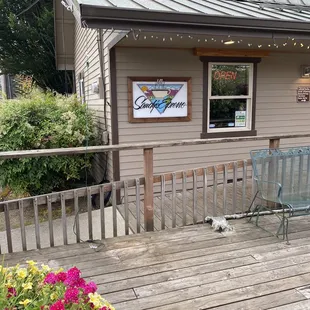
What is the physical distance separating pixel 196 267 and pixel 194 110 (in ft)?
10.5

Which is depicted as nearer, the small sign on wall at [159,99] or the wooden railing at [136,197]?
the wooden railing at [136,197]

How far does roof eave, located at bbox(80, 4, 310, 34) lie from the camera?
2961mm

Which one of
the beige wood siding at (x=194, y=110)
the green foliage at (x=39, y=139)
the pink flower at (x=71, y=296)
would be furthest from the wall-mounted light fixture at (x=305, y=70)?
the pink flower at (x=71, y=296)

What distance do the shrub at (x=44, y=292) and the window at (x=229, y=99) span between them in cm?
419

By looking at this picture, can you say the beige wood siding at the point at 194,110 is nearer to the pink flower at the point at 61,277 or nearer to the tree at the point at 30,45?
the pink flower at the point at 61,277

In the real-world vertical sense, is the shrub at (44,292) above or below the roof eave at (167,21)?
below

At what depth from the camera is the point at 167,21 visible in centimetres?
327

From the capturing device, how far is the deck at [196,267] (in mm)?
2195

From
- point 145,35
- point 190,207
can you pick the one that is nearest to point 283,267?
point 190,207

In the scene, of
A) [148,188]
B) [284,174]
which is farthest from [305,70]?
[148,188]

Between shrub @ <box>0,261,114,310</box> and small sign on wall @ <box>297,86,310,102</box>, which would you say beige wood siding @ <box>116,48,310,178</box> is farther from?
shrub @ <box>0,261,114,310</box>

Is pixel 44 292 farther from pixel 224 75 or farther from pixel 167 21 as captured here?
pixel 224 75

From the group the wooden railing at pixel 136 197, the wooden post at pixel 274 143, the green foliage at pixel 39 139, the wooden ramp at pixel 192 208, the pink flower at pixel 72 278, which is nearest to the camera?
the pink flower at pixel 72 278

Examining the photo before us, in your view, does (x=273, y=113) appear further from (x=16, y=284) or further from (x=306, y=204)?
(x=16, y=284)
